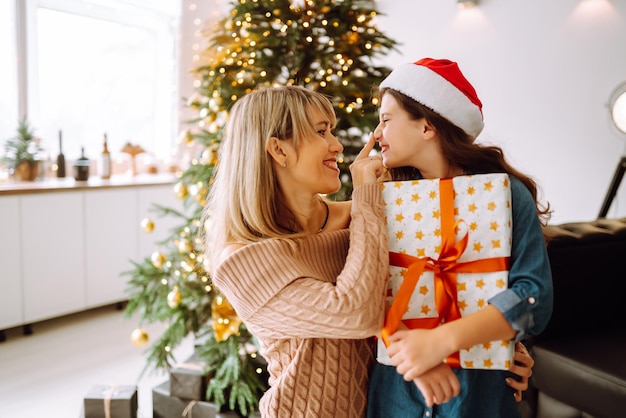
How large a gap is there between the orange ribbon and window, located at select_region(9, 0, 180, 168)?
12.1 feet

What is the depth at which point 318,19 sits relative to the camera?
2.12 m

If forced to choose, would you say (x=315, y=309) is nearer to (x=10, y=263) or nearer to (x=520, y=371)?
(x=520, y=371)

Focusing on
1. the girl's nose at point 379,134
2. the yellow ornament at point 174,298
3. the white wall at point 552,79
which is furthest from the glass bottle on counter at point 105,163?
the girl's nose at point 379,134

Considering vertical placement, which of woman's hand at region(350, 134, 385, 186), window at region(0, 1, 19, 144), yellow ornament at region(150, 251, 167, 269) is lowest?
yellow ornament at region(150, 251, 167, 269)

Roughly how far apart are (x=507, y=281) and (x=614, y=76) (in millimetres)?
3317

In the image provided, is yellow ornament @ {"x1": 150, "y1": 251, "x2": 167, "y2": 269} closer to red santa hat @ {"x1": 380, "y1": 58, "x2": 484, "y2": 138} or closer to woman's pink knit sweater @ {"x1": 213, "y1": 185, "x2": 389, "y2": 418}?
woman's pink knit sweater @ {"x1": 213, "y1": 185, "x2": 389, "y2": 418}

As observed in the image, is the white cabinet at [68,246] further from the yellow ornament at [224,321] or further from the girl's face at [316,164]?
the girl's face at [316,164]

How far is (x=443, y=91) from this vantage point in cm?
107

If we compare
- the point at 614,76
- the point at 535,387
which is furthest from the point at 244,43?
the point at 614,76

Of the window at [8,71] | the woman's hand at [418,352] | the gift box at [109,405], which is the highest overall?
the window at [8,71]

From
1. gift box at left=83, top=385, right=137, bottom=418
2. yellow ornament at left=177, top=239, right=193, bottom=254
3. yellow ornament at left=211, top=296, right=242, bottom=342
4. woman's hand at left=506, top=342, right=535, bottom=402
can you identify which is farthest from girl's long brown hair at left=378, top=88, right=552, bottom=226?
gift box at left=83, top=385, right=137, bottom=418

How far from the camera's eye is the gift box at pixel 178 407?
7.32 ft

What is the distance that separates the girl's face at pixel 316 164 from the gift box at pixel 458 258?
26cm

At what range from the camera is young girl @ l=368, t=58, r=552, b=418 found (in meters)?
0.87
